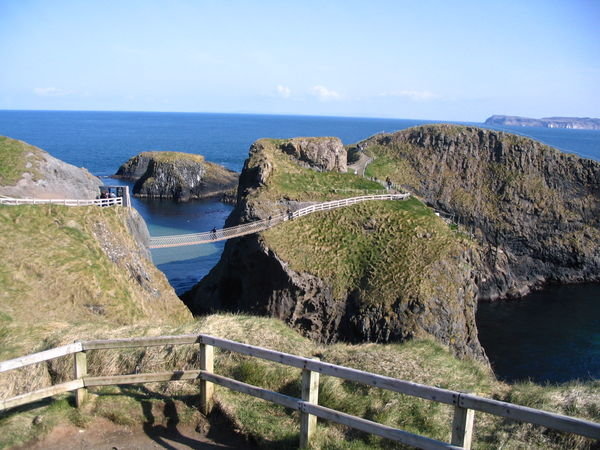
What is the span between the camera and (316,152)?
58.7 meters

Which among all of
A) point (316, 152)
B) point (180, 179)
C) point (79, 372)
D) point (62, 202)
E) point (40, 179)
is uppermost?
point (316, 152)

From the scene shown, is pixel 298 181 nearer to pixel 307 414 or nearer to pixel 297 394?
pixel 297 394

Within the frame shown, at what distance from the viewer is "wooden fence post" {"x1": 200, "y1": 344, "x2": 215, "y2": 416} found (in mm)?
10188

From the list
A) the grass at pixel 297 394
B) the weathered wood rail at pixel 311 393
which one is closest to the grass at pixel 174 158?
the grass at pixel 297 394

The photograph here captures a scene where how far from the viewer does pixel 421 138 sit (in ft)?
274

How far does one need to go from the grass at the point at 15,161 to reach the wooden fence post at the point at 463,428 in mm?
33278

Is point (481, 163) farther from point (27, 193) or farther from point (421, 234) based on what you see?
point (27, 193)

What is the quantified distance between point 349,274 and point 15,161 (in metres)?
25.1

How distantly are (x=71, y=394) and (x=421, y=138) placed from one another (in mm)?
78578

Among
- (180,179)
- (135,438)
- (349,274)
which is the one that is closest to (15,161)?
(349,274)

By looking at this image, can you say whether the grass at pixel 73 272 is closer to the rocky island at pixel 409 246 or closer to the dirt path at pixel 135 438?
the dirt path at pixel 135 438

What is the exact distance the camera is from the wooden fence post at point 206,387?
1019 centimetres

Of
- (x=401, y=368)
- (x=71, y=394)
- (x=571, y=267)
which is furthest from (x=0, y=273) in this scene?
(x=571, y=267)

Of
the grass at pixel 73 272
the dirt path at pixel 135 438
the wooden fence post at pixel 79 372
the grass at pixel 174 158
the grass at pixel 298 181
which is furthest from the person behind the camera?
the grass at pixel 174 158
